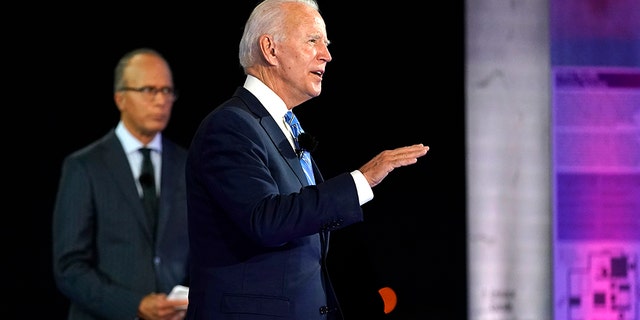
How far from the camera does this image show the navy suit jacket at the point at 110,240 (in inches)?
136

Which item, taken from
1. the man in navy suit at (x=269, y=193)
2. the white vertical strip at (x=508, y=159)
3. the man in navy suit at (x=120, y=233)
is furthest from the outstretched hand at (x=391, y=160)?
the white vertical strip at (x=508, y=159)

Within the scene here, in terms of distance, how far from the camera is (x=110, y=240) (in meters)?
3.54

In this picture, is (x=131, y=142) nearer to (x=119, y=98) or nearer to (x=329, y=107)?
(x=119, y=98)

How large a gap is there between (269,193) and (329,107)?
7.37ft

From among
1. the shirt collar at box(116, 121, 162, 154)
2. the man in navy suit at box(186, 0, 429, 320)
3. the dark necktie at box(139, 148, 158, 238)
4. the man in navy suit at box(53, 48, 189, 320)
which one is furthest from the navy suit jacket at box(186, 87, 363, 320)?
the shirt collar at box(116, 121, 162, 154)

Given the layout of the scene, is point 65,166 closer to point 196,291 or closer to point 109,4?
point 109,4

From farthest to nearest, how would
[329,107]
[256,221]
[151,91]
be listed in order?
[329,107] < [151,91] < [256,221]

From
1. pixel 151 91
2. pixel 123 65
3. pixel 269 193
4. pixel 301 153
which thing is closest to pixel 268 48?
pixel 301 153

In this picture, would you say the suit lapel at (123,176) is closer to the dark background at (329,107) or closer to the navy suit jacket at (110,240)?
→ the navy suit jacket at (110,240)

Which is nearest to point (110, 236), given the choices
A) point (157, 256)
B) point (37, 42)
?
point (157, 256)

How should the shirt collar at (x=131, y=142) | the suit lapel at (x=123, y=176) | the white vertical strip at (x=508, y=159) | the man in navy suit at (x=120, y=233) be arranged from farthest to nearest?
the white vertical strip at (x=508, y=159)
the shirt collar at (x=131, y=142)
the suit lapel at (x=123, y=176)
the man in navy suit at (x=120, y=233)

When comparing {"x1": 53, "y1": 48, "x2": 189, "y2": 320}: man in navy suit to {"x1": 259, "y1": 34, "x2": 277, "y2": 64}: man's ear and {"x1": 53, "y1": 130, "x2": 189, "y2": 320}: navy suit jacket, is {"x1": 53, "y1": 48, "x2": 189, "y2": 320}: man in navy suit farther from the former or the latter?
{"x1": 259, "y1": 34, "x2": 277, "y2": 64}: man's ear

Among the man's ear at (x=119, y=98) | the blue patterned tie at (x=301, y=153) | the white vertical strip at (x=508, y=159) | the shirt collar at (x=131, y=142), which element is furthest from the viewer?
the white vertical strip at (x=508, y=159)

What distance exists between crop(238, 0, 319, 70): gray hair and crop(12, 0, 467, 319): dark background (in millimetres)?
1780
